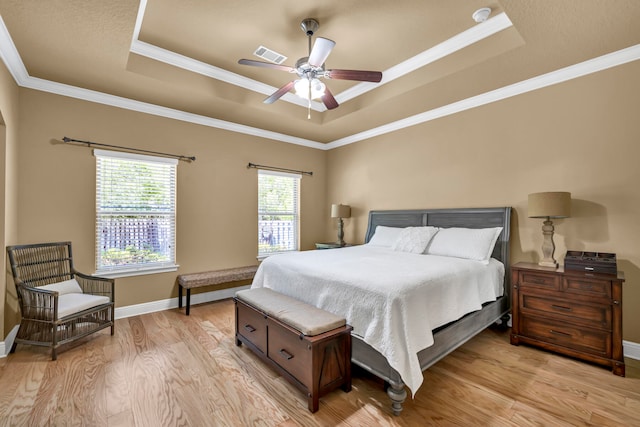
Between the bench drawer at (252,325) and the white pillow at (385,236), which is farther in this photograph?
the white pillow at (385,236)

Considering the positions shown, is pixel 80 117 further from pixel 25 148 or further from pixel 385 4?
pixel 385 4

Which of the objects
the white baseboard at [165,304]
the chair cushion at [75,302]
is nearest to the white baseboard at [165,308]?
the white baseboard at [165,304]

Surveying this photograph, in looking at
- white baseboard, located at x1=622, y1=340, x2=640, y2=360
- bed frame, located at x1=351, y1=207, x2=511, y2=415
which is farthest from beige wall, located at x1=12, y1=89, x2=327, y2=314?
white baseboard, located at x1=622, y1=340, x2=640, y2=360

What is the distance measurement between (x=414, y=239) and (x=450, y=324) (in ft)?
4.86

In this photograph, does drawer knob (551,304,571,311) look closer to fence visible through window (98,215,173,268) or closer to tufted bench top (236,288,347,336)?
tufted bench top (236,288,347,336)

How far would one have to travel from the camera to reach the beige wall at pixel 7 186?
8.64 feet

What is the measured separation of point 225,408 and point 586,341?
9.97 feet

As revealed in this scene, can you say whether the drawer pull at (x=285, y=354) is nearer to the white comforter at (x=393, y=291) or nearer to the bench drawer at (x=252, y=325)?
the bench drawer at (x=252, y=325)

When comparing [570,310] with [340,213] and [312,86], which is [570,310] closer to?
[312,86]

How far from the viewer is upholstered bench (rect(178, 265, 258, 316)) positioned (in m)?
3.84

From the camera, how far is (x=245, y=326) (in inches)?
109

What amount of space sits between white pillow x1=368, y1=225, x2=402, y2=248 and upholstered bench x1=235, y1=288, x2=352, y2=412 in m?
2.07

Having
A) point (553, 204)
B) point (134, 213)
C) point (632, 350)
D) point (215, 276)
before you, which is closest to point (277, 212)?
point (215, 276)

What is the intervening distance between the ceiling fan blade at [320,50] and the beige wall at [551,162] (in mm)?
2418
